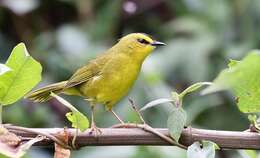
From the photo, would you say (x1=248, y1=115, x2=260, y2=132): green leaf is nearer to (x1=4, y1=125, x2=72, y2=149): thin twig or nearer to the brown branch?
the brown branch

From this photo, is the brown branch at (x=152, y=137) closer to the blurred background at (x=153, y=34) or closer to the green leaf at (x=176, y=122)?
the green leaf at (x=176, y=122)

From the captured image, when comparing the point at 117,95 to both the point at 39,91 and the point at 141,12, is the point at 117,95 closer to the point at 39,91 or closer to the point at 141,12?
the point at 39,91

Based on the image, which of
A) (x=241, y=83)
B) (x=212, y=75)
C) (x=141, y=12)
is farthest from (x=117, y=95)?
(x=141, y=12)

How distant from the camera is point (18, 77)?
3.04 ft

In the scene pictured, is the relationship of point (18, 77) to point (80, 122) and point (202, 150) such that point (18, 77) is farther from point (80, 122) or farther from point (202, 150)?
point (202, 150)

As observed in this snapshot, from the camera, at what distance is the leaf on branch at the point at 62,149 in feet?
3.01

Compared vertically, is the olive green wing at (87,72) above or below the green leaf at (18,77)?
below

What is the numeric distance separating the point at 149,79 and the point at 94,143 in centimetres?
150

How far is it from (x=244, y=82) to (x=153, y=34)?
2244 millimetres

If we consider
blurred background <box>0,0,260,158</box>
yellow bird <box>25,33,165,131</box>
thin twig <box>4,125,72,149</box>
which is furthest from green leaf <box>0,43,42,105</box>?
blurred background <box>0,0,260,158</box>

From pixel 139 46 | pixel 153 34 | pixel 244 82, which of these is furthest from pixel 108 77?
pixel 153 34

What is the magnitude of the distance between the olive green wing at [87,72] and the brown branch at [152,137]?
0.87 meters

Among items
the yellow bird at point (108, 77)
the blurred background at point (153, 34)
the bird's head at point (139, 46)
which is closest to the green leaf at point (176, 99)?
the yellow bird at point (108, 77)

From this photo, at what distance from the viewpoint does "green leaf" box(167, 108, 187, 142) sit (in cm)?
90
